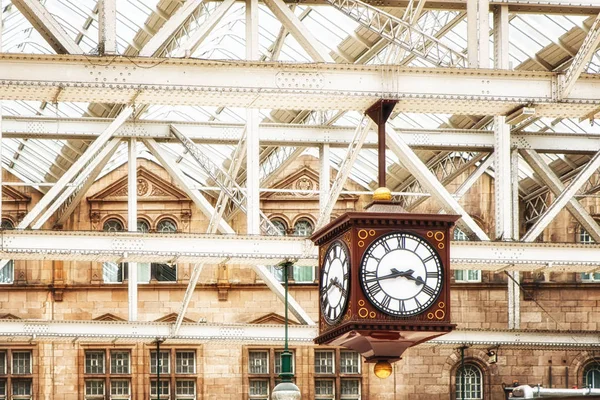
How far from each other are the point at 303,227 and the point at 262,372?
320cm

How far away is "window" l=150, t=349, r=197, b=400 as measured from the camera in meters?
37.4

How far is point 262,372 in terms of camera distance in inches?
1492

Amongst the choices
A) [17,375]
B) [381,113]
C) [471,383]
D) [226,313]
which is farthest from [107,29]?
[471,383]

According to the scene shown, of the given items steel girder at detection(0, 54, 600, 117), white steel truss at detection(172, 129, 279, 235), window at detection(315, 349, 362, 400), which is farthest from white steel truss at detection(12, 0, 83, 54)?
window at detection(315, 349, 362, 400)

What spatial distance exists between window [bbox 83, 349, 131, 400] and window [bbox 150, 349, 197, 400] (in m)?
0.55

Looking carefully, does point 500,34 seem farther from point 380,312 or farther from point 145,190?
point 145,190

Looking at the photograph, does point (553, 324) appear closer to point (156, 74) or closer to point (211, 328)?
point (211, 328)

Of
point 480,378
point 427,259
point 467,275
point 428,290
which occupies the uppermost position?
point 467,275

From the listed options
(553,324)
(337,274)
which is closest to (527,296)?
(553,324)

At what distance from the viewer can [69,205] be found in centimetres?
3525

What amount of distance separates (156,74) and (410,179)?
20.2 meters

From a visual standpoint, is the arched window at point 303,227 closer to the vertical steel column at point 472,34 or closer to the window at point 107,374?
the window at point 107,374

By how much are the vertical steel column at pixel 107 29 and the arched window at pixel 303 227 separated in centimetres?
2082

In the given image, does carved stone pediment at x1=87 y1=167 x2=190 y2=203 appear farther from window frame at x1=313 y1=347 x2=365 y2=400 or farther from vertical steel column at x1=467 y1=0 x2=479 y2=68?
vertical steel column at x1=467 y1=0 x2=479 y2=68
